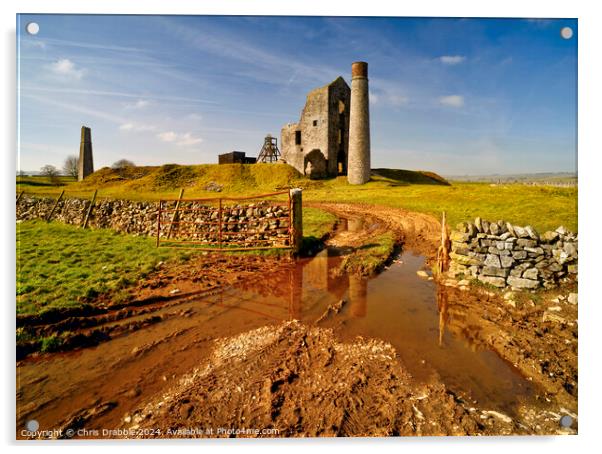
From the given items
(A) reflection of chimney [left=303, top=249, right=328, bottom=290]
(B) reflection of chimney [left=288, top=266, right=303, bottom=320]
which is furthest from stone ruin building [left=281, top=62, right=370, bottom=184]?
(B) reflection of chimney [left=288, top=266, right=303, bottom=320]

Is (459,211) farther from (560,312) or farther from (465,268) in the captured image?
(560,312)

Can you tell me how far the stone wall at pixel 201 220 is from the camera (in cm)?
1034

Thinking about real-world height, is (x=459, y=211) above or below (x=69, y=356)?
above

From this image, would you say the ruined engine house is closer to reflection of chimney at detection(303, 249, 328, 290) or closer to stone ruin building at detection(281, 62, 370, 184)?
stone ruin building at detection(281, 62, 370, 184)

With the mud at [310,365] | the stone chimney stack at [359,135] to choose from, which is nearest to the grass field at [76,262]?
the mud at [310,365]

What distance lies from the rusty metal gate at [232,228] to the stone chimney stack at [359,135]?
75.0 feet

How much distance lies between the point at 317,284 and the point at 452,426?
175 inches

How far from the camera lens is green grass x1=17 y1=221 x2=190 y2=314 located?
5801 millimetres

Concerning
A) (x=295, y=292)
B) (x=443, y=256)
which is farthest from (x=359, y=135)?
(x=295, y=292)

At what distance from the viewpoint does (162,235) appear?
11719 millimetres

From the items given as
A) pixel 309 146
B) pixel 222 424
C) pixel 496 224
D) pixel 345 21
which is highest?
pixel 309 146

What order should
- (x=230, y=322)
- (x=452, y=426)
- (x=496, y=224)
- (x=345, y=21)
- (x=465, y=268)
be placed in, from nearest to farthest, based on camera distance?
(x=452, y=426) → (x=345, y=21) → (x=230, y=322) → (x=496, y=224) → (x=465, y=268)

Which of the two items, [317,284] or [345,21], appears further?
[317,284]

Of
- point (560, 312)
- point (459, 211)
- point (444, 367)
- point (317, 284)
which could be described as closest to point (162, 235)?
point (317, 284)
